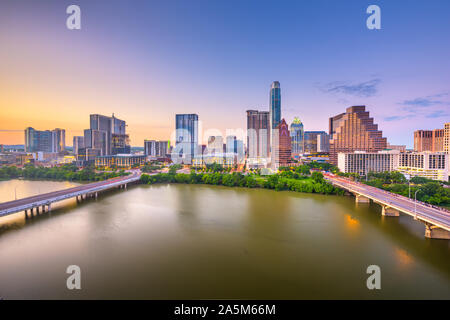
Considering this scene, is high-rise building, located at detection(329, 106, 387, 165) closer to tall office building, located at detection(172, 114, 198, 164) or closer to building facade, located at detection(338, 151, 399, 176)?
building facade, located at detection(338, 151, 399, 176)

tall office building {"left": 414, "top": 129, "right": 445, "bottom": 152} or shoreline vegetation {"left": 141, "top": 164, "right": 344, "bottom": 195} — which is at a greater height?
tall office building {"left": 414, "top": 129, "right": 445, "bottom": 152}

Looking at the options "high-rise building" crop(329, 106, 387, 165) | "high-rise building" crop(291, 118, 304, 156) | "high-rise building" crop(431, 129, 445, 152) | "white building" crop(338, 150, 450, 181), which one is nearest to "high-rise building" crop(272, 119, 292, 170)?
"high-rise building" crop(329, 106, 387, 165)

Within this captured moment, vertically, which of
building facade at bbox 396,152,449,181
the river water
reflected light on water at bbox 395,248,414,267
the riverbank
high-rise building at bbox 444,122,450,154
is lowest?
reflected light on water at bbox 395,248,414,267

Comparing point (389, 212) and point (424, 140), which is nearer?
point (389, 212)

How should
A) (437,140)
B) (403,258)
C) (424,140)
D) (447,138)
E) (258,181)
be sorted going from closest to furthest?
(403,258) < (258,181) < (447,138) < (437,140) < (424,140)

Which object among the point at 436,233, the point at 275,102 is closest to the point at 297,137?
the point at 275,102

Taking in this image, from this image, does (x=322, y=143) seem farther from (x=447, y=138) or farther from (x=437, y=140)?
(x=447, y=138)

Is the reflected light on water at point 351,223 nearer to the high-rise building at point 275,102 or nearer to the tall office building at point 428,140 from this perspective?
the high-rise building at point 275,102

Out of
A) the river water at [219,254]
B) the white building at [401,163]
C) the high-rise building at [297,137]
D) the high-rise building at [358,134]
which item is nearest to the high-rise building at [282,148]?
the high-rise building at [358,134]
